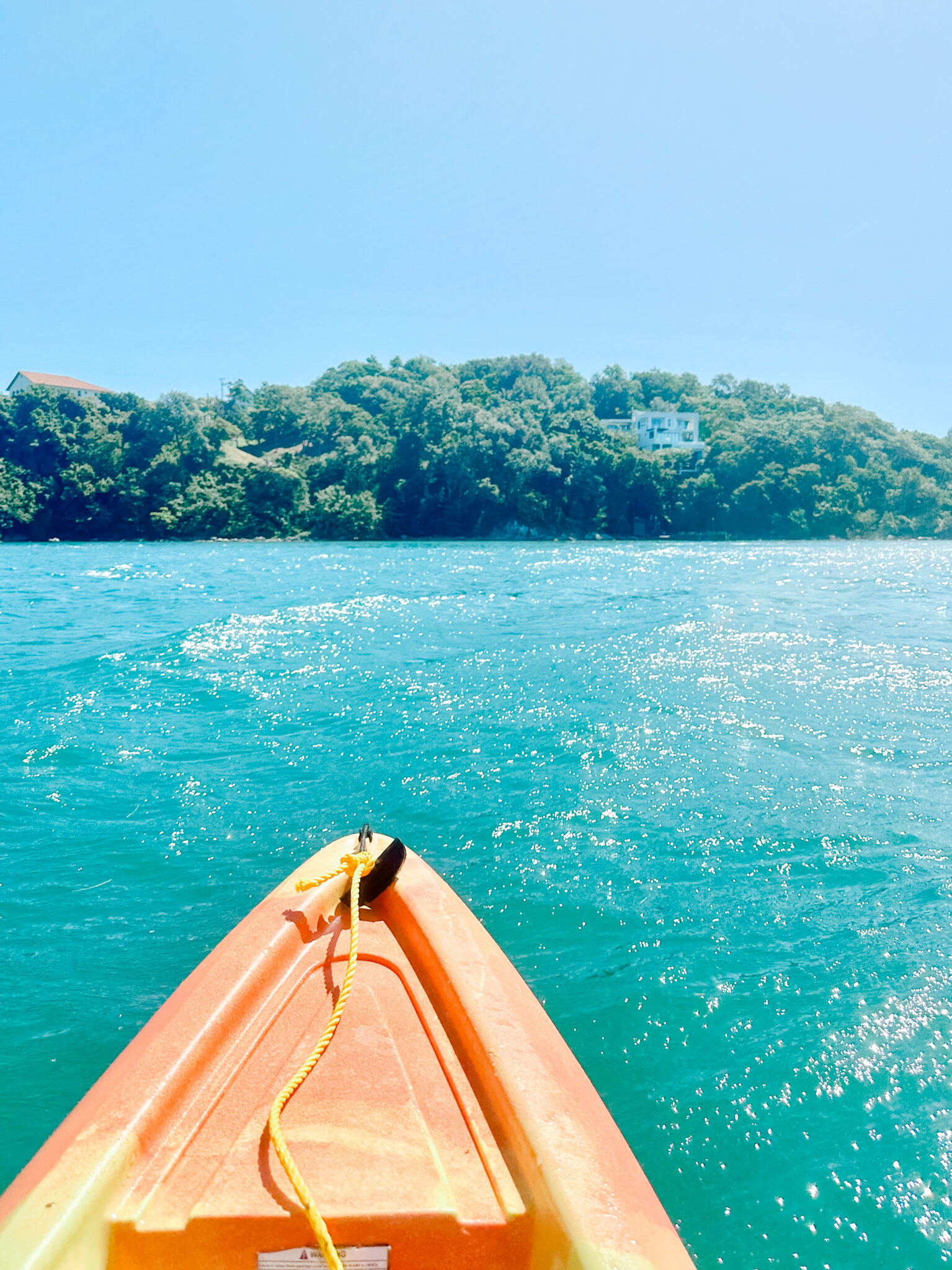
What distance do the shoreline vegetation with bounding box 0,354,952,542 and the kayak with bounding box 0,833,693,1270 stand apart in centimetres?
5290

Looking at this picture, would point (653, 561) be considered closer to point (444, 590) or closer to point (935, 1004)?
point (444, 590)

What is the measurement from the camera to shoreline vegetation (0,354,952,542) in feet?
177

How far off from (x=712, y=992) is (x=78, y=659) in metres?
10.1

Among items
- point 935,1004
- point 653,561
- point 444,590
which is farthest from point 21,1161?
point 653,561

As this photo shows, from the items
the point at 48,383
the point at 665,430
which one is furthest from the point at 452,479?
the point at 48,383

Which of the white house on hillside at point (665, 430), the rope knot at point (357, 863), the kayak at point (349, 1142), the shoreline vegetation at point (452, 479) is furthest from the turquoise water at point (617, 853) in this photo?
the white house on hillside at point (665, 430)

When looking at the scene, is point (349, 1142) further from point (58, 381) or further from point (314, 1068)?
point (58, 381)

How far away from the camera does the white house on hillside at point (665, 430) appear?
74.2m

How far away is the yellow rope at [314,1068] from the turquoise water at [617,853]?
113 cm

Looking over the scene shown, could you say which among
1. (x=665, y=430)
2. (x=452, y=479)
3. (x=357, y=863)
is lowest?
(x=357, y=863)

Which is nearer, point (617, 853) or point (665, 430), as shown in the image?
point (617, 853)

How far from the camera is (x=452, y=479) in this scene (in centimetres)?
5644

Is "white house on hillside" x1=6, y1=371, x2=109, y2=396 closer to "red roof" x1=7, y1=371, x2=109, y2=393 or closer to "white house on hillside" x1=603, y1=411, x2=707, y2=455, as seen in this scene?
"red roof" x1=7, y1=371, x2=109, y2=393

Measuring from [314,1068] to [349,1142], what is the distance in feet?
0.99
